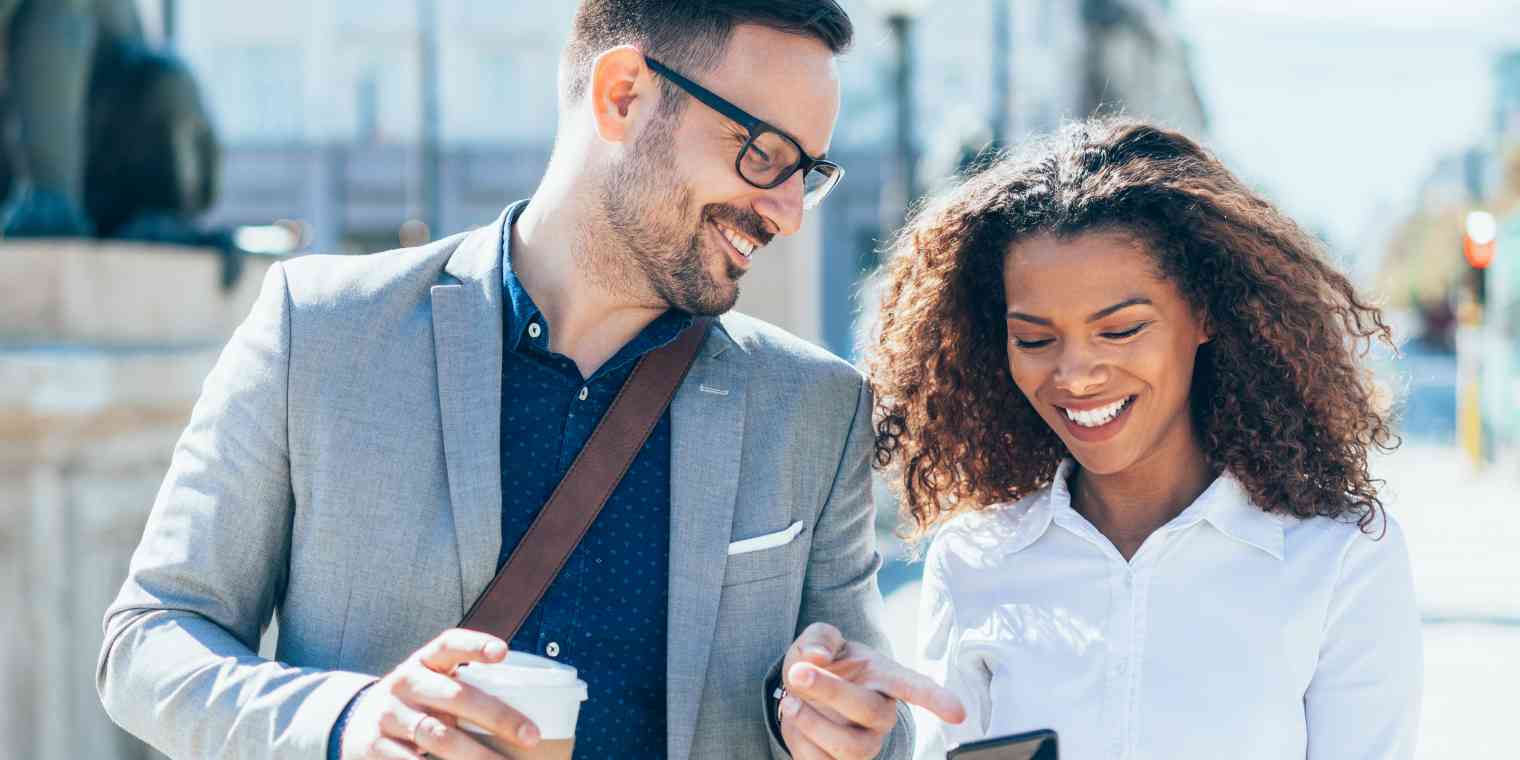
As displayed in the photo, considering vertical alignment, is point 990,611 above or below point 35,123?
below

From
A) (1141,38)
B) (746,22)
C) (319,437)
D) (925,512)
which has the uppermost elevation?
(1141,38)

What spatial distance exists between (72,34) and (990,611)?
386 cm

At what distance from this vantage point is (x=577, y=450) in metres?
2.52

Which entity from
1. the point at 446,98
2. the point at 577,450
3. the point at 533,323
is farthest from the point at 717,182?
the point at 446,98

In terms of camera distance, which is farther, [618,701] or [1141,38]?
[1141,38]

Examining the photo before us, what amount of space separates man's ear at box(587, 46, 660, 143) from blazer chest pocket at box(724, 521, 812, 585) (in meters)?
0.71

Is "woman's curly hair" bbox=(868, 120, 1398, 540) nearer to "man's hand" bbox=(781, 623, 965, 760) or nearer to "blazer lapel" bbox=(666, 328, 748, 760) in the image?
"blazer lapel" bbox=(666, 328, 748, 760)

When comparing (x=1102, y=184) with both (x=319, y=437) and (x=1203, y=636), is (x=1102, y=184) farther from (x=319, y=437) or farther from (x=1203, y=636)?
(x=319, y=437)

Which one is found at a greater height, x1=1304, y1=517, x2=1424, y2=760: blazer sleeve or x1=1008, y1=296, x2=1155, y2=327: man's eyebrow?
x1=1008, y1=296, x2=1155, y2=327: man's eyebrow

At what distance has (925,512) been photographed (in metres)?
3.07

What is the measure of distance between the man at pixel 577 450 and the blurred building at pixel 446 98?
30808mm

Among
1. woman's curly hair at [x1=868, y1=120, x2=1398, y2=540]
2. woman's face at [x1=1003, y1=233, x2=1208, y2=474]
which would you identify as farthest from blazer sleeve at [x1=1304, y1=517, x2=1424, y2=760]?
woman's face at [x1=1003, y1=233, x2=1208, y2=474]

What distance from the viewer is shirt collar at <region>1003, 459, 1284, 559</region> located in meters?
2.63

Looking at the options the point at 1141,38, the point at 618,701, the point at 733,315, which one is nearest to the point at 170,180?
the point at 733,315
